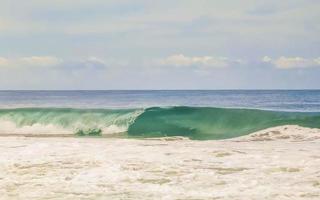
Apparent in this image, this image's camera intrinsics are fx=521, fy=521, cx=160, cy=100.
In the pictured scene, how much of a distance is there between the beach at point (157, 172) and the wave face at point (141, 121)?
10849mm

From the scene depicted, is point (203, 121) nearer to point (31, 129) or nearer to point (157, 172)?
point (31, 129)

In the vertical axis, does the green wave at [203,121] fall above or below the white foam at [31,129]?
above

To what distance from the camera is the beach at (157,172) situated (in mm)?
7719

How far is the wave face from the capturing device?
2430 centimetres

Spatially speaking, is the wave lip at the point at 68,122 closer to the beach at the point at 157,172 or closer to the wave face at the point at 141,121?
the wave face at the point at 141,121

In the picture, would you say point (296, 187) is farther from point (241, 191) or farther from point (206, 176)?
point (206, 176)

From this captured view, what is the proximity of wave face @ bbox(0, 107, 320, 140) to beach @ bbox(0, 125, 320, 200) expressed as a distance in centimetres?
1085

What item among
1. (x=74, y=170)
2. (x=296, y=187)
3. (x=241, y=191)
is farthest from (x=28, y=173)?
(x=296, y=187)

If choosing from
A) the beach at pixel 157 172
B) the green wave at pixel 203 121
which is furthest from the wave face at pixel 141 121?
the beach at pixel 157 172

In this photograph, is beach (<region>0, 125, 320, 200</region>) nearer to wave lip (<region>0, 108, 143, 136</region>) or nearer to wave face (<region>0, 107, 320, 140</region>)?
wave face (<region>0, 107, 320, 140</region>)

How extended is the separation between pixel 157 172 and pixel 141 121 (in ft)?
54.4

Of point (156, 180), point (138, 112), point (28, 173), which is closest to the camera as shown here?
point (156, 180)

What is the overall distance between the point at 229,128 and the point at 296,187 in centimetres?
1656

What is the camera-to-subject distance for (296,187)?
7.82 meters
